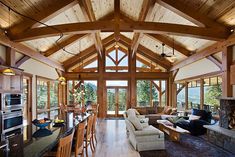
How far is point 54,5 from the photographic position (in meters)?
5.29

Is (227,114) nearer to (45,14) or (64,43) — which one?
(45,14)

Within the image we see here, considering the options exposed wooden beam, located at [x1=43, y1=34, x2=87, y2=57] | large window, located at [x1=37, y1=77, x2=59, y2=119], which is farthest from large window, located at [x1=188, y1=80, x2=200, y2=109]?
large window, located at [x1=37, y1=77, x2=59, y2=119]

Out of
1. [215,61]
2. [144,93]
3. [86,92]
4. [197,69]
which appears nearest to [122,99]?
[144,93]

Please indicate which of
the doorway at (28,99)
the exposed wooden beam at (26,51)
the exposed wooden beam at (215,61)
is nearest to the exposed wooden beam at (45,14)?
the exposed wooden beam at (26,51)

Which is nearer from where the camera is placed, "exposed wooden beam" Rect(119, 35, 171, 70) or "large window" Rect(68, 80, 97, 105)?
"exposed wooden beam" Rect(119, 35, 171, 70)

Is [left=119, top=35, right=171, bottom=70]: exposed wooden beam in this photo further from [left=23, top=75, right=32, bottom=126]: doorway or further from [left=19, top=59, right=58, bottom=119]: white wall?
[left=23, top=75, right=32, bottom=126]: doorway

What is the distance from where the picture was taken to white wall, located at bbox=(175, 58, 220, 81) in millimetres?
7136

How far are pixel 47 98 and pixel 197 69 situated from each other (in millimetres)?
7247

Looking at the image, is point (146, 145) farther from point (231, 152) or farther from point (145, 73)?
point (145, 73)

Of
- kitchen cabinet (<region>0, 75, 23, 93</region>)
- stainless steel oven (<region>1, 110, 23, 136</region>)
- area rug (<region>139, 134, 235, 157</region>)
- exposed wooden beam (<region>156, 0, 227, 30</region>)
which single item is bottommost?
area rug (<region>139, 134, 235, 157</region>)

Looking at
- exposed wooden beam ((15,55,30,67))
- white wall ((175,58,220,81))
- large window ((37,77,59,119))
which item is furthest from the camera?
large window ((37,77,59,119))

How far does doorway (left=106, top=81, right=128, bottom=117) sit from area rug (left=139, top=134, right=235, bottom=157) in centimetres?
627

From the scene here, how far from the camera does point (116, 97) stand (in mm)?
12172

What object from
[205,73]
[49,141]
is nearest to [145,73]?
[205,73]
